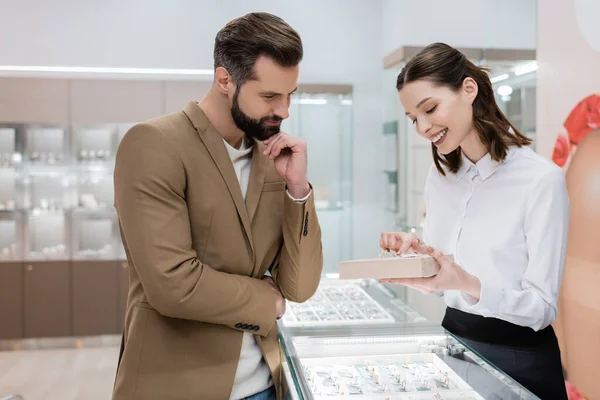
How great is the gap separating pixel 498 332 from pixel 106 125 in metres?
4.49

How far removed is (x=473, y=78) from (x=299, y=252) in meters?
0.79

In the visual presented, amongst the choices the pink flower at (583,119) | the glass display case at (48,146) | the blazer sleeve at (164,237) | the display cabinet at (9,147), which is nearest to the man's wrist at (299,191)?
the blazer sleeve at (164,237)

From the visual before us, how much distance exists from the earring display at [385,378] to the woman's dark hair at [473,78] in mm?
702

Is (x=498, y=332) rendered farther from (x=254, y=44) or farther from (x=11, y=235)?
(x=11, y=235)

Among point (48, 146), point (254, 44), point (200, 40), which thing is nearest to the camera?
point (254, 44)

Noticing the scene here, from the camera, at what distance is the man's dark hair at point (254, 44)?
1.51 m

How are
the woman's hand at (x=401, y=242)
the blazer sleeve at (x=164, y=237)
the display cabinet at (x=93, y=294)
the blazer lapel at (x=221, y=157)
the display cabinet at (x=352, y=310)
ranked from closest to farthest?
the blazer sleeve at (x=164, y=237) → the blazer lapel at (x=221, y=157) → the woman's hand at (x=401, y=242) → the display cabinet at (x=352, y=310) → the display cabinet at (x=93, y=294)

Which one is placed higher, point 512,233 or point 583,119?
point 583,119

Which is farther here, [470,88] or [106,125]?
[106,125]

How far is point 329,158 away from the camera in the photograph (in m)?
5.10

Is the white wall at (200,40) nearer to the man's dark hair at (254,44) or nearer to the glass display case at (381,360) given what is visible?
the glass display case at (381,360)

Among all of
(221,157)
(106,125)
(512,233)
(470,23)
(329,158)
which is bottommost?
(512,233)

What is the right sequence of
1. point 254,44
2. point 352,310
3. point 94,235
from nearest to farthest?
point 254,44
point 352,310
point 94,235

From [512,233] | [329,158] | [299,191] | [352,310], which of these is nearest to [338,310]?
[352,310]
